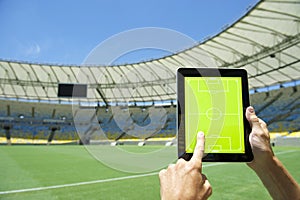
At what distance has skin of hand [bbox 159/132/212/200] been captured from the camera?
932mm

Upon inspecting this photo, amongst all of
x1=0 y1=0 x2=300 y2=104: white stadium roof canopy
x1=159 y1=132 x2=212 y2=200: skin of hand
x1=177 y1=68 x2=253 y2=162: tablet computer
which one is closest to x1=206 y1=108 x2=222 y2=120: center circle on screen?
x1=177 y1=68 x2=253 y2=162: tablet computer

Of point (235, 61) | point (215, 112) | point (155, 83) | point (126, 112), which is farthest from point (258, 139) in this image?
point (155, 83)

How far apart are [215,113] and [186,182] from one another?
38cm

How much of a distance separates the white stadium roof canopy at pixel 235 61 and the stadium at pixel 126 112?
85 mm

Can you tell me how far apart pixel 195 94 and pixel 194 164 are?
373 mm

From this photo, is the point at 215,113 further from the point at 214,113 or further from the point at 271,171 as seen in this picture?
the point at 271,171

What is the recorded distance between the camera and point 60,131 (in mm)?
46875

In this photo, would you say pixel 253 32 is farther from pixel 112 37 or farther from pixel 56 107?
pixel 56 107

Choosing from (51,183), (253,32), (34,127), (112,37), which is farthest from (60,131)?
(112,37)

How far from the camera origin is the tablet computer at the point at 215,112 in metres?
1.14

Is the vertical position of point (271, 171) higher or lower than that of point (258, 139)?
lower

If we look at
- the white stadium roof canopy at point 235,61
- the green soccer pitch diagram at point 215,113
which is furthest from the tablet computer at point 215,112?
the white stadium roof canopy at point 235,61

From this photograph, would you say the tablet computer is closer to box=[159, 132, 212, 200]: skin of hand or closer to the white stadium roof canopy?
box=[159, 132, 212, 200]: skin of hand

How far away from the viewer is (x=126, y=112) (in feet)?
5.66
